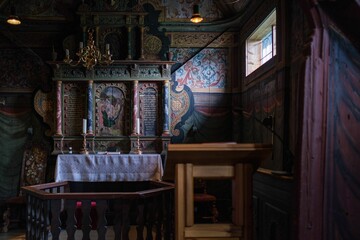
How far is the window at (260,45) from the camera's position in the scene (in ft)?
19.7

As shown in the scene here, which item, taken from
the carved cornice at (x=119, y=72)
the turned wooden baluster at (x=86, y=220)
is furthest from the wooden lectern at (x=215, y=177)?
the carved cornice at (x=119, y=72)

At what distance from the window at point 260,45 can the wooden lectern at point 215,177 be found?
4.15 meters

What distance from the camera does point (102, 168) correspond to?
6352mm

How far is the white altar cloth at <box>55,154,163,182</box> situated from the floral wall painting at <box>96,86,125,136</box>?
2.63 feet

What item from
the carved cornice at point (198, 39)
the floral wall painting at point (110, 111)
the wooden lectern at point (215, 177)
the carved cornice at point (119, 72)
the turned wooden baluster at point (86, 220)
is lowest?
the turned wooden baluster at point (86, 220)

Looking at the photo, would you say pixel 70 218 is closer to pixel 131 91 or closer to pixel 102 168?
pixel 102 168

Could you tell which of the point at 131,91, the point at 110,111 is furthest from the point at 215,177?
the point at 110,111

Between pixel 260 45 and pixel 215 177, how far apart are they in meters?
5.22

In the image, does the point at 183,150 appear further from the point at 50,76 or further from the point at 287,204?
the point at 50,76

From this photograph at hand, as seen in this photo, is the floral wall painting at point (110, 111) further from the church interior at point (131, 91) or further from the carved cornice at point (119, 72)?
the carved cornice at point (119, 72)

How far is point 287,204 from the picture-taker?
353 centimetres

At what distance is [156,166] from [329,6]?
5.45 meters

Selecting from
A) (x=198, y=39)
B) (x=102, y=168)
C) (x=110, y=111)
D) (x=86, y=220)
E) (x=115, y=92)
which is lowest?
(x=86, y=220)

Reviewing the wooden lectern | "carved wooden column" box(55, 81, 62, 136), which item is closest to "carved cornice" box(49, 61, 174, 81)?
"carved wooden column" box(55, 81, 62, 136)
